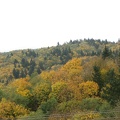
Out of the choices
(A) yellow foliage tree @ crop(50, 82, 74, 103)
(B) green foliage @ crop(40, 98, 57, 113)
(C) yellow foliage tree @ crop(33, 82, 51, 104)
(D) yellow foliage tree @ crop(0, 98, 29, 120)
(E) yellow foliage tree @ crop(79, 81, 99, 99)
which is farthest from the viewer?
(C) yellow foliage tree @ crop(33, 82, 51, 104)

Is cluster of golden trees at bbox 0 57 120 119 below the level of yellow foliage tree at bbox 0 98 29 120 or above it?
above

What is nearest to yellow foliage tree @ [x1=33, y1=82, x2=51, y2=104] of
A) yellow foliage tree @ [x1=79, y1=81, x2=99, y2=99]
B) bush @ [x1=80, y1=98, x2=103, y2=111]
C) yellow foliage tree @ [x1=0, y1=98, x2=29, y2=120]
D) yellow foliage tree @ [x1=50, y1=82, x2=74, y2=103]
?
yellow foliage tree @ [x1=50, y1=82, x2=74, y2=103]

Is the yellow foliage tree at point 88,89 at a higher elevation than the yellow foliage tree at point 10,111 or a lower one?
higher

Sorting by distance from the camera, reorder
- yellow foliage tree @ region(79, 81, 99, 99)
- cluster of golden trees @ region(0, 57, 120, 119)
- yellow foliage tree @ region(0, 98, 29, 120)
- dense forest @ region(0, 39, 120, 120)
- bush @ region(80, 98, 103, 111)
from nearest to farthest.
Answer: bush @ region(80, 98, 103, 111), dense forest @ region(0, 39, 120, 120), cluster of golden trees @ region(0, 57, 120, 119), yellow foliage tree @ region(0, 98, 29, 120), yellow foliage tree @ region(79, 81, 99, 99)

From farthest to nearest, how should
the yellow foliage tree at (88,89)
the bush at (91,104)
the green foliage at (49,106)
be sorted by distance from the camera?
the yellow foliage tree at (88,89) < the green foliage at (49,106) < the bush at (91,104)

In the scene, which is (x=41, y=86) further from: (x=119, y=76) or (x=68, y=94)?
(x=119, y=76)

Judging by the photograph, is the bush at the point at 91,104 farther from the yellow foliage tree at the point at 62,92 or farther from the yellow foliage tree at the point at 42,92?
the yellow foliage tree at the point at 42,92

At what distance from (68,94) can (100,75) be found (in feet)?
23.2

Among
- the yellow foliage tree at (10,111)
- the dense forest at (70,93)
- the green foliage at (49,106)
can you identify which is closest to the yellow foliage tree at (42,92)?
the dense forest at (70,93)

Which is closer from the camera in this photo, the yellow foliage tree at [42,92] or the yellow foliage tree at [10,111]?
the yellow foliage tree at [10,111]

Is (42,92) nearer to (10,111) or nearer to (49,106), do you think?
(49,106)

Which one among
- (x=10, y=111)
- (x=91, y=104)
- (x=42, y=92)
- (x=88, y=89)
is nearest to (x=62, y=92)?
(x=42, y=92)

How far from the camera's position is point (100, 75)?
5875cm

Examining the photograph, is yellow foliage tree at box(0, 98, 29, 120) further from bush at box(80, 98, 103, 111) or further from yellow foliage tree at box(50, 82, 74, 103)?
bush at box(80, 98, 103, 111)
